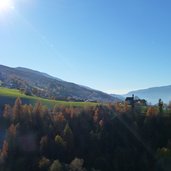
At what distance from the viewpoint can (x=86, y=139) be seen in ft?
445

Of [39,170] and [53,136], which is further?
[53,136]

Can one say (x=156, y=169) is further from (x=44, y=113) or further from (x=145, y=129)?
(x=44, y=113)

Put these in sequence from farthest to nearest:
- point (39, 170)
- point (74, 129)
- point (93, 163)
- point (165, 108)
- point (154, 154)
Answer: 1. point (165, 108)
2. point (74, 129)
3. point (154, 154)
4. point (93, 163)
5. point (39, 170)

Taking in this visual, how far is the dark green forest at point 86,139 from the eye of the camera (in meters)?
114

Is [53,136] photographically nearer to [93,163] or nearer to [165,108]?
[93,163]

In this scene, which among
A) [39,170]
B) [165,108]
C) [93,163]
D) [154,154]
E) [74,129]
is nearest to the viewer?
[39,170]

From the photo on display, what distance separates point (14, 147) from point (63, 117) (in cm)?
3379

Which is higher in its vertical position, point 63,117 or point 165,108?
point 165,108

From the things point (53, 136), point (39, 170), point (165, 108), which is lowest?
point (39, 170)

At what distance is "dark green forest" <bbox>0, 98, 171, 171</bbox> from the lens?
114m

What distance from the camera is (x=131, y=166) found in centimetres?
12250

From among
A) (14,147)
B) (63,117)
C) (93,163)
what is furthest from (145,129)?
(14,147)

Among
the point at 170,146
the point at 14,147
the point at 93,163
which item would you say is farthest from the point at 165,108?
the point at 14,147

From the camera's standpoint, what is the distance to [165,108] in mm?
185625
